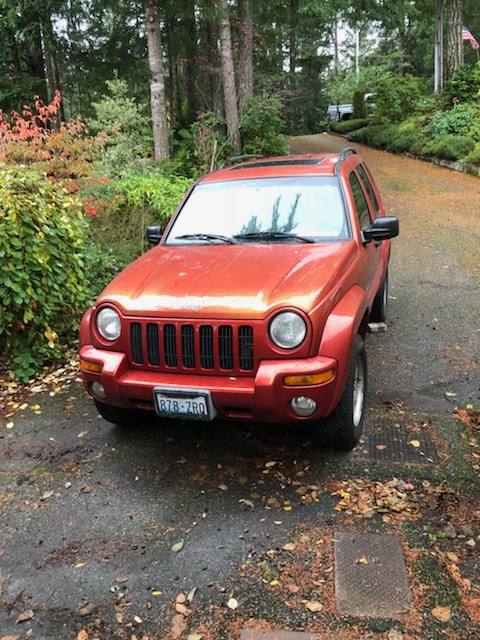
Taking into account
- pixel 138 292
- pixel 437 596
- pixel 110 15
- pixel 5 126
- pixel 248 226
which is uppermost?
pixel 110 15

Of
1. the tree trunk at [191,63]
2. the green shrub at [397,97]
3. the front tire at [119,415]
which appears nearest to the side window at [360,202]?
the front tire at [119,415]

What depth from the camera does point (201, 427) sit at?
4227mm

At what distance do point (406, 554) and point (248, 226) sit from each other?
8.70 feet

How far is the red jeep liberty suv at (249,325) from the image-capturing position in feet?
10.7

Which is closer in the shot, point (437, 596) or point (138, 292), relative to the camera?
point (437, 596)

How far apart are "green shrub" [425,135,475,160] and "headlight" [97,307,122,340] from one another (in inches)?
553

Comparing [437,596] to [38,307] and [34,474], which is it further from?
[38,307]

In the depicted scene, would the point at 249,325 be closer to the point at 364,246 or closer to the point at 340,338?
the point at 340,338

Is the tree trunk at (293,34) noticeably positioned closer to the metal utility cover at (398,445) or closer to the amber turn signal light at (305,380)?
the metal utility cover at (398,445)

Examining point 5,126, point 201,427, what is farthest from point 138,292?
point 5,126

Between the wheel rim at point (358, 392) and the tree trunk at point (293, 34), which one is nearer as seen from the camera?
the wheel rim at point (358, 392)

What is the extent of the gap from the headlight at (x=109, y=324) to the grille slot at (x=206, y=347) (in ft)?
1.91

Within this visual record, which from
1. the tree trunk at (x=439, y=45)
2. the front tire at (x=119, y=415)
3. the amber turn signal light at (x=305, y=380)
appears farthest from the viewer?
the tree trunk at (x=439, y=45)

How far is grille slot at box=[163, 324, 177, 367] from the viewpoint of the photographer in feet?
11.3
